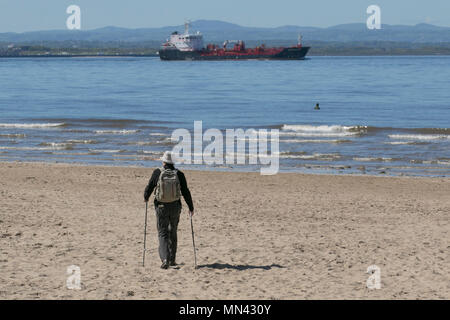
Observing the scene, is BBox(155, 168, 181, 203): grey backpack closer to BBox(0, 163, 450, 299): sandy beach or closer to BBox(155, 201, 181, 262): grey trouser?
BBox(155, 201, 181, 262): grey trouser

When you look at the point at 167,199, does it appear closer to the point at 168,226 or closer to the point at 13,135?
the point at 168,226

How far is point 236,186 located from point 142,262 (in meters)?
8.90

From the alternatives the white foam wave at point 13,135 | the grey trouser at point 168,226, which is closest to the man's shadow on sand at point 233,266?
the grey trouser at point 168,226

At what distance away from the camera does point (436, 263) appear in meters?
10.5

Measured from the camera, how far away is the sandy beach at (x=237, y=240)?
30.2 ft

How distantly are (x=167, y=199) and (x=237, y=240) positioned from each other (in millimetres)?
2763

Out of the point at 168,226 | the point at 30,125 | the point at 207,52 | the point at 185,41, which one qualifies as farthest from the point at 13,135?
the point at 185,41

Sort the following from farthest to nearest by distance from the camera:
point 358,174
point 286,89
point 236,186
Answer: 1. point 286,89
2. point 358,174
3. point 236,186

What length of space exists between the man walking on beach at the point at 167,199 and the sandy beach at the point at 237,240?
0.31 metres

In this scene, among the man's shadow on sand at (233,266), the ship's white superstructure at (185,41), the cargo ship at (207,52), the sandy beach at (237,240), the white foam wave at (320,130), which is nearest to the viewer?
the sandy beach at (237,240)

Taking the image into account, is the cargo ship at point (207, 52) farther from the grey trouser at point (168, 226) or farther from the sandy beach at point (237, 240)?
the grey trouser at point (168, 226)
